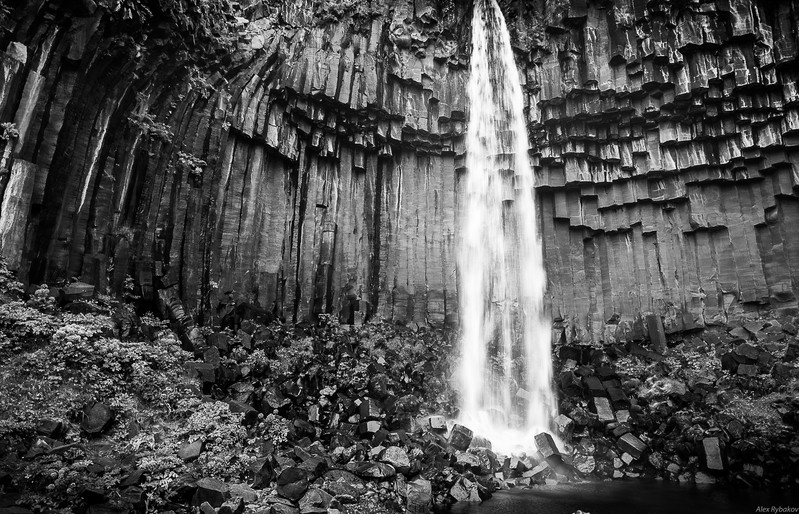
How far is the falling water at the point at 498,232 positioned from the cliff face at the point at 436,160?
1.86 feet

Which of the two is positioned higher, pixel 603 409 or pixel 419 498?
pixel 603 409

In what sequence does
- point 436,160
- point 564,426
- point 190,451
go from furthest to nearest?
point 436,160 → point 564,426 → point 190,451

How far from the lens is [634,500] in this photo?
10133 mm

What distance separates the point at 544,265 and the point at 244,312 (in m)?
11.8

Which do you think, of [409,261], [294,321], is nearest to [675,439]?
[409,261]

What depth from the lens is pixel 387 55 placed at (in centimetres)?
1919

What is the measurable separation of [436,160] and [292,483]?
14.6 m

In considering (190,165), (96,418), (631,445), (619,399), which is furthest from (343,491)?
(190,165)

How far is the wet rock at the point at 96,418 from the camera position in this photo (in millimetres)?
7746

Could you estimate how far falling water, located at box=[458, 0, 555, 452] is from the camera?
17.7 m

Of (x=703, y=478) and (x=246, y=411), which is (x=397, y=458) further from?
(x=703, y=478)

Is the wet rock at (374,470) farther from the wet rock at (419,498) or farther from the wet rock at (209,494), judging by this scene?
the wet rock at (209,494)

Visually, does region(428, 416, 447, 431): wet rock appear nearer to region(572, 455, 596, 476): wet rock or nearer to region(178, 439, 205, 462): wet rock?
region(572, 455, 596, 476): wet rock

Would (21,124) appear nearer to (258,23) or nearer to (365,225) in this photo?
(258,23)
